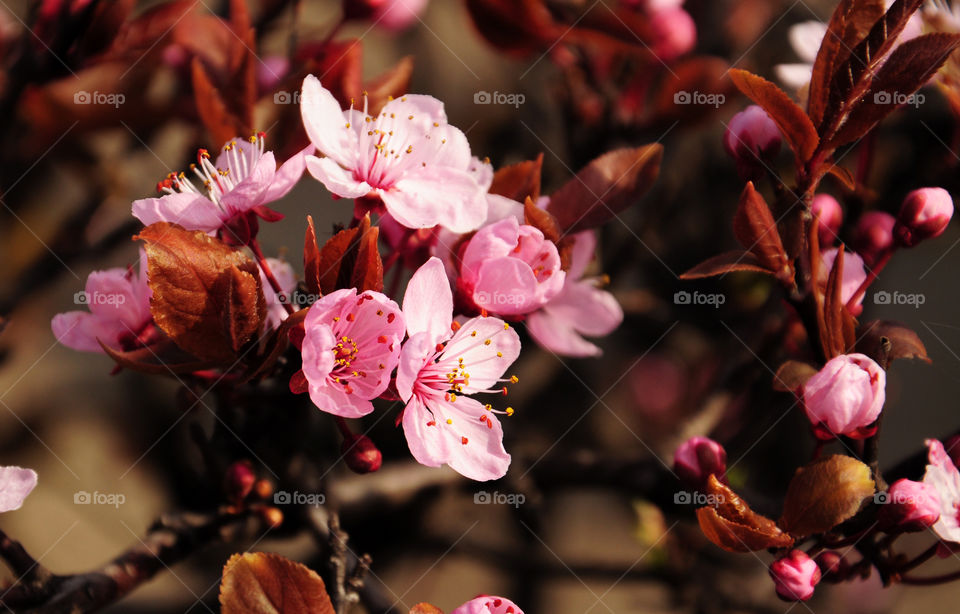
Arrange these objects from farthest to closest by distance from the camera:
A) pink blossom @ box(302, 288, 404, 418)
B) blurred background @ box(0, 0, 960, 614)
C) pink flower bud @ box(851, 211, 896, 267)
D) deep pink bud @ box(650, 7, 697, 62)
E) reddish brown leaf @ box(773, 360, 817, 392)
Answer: deep pink bud @ box(650, 7, 697, 62), blurred background @ box(0, 0, 960, 614), pink flower bud @ box(851, 211, 896, 267), reddish brown leaf @ box(773, 360, 817, 392), pink blossom @ box(302, 288, 404, 418)

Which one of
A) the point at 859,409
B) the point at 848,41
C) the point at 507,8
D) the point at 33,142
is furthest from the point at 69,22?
the point at 859,409

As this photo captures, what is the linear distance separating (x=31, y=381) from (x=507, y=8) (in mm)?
1128

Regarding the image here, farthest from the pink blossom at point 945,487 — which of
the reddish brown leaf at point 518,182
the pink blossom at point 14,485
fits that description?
the pink blossom at point 14,485

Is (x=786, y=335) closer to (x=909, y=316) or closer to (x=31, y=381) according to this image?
(x=909, y=316)

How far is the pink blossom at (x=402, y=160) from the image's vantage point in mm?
693

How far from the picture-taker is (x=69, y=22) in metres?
0.96

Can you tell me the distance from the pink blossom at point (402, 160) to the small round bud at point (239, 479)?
14.7 inches

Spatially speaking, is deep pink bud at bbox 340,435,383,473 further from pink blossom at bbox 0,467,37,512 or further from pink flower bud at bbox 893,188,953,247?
pink flower bud at bbox 893,188,953,247

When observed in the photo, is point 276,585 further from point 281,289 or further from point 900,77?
point 900,77

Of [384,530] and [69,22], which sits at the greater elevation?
[69,22]

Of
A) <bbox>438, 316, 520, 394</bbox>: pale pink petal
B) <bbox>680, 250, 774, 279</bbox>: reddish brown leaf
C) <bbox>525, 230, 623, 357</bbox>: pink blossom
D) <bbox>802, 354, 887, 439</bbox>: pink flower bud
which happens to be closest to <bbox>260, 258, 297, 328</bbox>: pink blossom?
<bbox>438, 316, 520, 394</bbox>: pale pink petal

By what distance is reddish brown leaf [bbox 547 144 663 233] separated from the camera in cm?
81

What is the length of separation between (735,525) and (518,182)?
1.38 feet

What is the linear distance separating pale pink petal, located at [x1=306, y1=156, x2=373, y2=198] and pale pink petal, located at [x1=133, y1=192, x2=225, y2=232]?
4.4 inches
